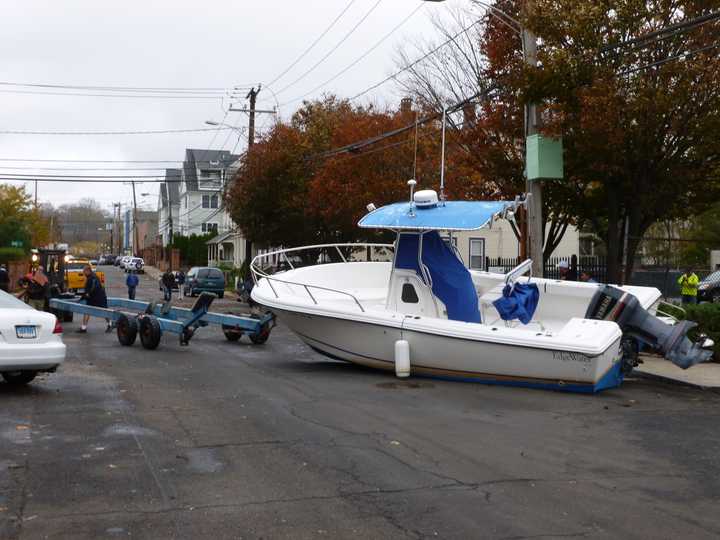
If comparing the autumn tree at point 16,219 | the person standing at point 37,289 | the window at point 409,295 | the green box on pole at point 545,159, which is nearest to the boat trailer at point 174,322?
the window at point 409,295

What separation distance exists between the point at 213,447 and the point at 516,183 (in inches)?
522

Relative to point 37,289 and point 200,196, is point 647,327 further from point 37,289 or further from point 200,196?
point 200,196

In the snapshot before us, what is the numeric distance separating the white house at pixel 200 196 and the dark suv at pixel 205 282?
40558mm

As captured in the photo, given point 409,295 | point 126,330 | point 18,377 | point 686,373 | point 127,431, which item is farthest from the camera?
point 126,330

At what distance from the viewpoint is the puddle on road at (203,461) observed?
7.79m

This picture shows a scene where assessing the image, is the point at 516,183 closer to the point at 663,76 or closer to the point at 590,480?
the point at 663,76

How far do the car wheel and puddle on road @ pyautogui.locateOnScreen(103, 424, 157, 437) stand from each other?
11.0ft

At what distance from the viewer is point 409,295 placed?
48.0ft

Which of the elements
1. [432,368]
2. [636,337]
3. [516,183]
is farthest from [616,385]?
[516,183]

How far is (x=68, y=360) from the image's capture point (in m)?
15.8

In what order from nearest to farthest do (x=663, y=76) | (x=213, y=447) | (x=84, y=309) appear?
(x=213, y=447), (x=663, y=76), (x=84, y=309)

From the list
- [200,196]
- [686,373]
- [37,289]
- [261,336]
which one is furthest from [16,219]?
[686,373]

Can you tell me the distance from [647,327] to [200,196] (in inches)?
3417

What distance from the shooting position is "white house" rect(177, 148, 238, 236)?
8931 cm
